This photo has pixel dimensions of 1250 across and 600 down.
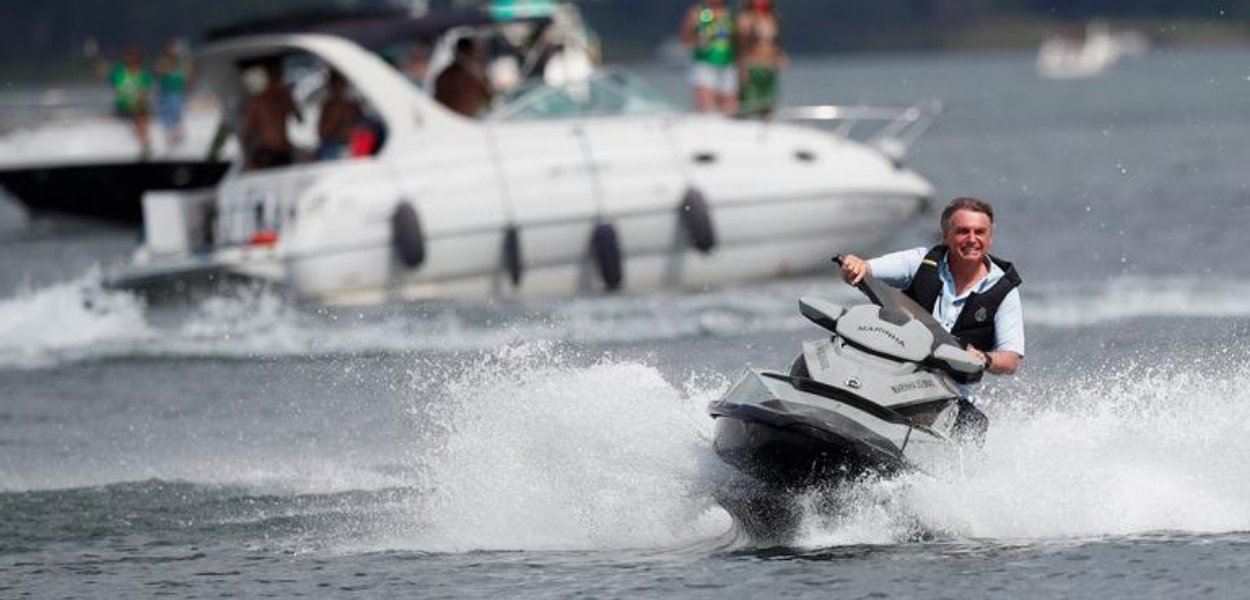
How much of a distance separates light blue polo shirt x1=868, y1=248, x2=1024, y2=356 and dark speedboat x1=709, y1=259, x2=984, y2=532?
26cm

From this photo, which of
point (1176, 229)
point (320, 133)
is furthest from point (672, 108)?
point (1176, 229)

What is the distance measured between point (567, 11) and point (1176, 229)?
22.0 feet

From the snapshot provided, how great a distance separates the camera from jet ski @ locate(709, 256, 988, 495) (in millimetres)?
10375

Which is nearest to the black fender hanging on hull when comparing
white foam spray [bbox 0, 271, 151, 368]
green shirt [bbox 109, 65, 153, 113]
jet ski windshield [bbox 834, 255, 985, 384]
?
white foam spray [bbox 0, 271, 151, 368]

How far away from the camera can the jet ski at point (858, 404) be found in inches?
408

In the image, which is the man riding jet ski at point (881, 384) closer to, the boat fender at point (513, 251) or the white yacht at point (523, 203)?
the white yacht at point (523, 203)

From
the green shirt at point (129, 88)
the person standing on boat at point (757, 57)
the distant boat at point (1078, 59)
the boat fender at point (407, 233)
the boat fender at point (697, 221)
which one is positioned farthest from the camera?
the distant boat at point (1078, 59)

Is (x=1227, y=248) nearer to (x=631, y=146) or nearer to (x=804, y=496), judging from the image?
(x=631, y=146)

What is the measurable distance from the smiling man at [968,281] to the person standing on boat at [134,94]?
24.5 metres

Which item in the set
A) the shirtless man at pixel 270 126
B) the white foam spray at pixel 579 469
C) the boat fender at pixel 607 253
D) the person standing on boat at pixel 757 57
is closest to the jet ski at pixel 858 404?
the white foam spray at pixel 579 469

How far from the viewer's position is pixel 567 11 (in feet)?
89.6

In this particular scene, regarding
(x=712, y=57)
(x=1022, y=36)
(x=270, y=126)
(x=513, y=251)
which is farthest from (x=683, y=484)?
(x=1022, y=36)

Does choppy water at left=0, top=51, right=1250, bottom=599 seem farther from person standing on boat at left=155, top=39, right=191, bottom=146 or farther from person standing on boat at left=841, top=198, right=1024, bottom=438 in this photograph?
person standing on boat at left=155, top=39, right=191, bottom=146

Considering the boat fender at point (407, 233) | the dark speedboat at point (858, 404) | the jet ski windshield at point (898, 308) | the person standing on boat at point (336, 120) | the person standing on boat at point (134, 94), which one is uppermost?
the person standing on boat at point (134, 94)
